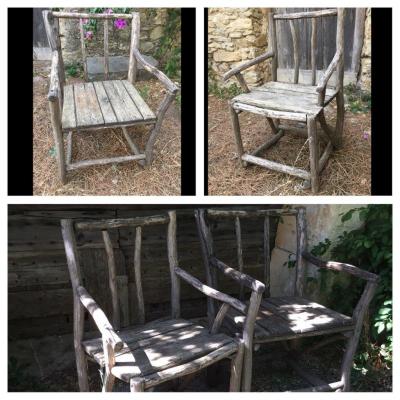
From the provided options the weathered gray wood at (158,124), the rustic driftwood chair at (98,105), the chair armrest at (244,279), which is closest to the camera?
the chair armrest at (244,279)

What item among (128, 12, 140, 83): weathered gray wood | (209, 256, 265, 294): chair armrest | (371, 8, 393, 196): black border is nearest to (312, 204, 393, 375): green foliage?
(371, 8, 393, 196): black border

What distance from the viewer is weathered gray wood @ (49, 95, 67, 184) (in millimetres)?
2596

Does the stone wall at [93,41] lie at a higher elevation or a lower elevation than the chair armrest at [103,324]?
higher

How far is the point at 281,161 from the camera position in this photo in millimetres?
3379

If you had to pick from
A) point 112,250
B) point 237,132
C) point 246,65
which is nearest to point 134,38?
point 246,65

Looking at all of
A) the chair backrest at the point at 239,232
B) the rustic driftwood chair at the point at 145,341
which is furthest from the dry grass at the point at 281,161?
the rustic driftwood chair at the point at 145,341

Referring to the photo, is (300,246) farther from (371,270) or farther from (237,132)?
(237,132)

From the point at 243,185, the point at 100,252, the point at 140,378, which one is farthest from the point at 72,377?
the point at 243,185

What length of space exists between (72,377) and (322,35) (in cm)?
288

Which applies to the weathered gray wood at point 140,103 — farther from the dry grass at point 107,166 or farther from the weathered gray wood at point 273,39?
the weathered gray wood at point 273,39

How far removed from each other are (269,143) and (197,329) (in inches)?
58.5

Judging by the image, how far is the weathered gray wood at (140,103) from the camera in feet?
9.24

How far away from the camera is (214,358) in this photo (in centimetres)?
216
